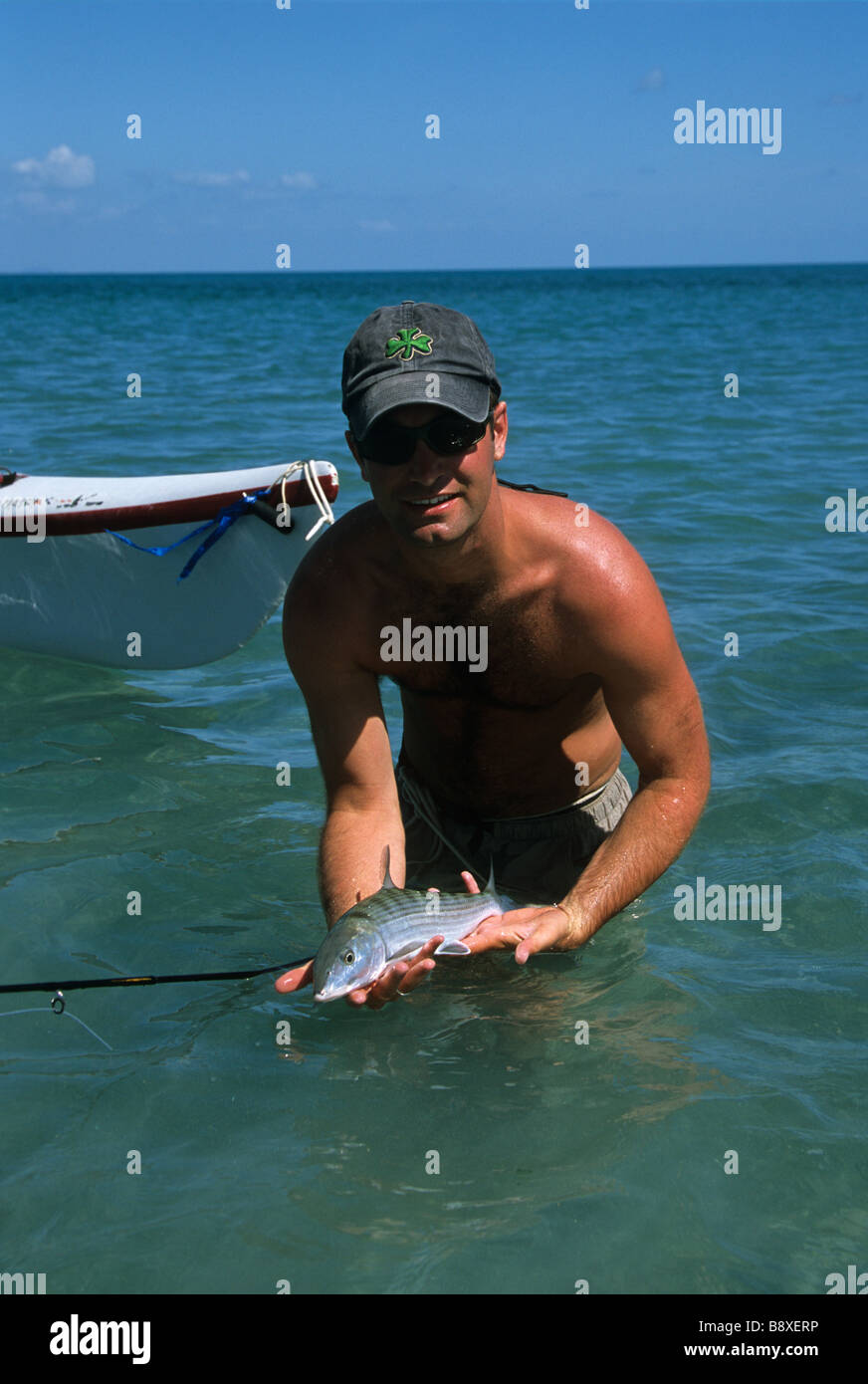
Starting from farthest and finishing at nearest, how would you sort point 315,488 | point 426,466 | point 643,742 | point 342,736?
point 315,488 < point 342,736 < point 643,742 < point 426,466

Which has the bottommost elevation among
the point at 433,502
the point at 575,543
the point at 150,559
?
the point at 150,559

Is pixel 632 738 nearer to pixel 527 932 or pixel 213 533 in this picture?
pixel 527 932

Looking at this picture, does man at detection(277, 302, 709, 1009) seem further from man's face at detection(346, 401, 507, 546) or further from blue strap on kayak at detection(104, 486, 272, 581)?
blue strap on kayak at detection(104, 486, 272, 581)

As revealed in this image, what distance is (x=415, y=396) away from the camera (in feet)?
10.1

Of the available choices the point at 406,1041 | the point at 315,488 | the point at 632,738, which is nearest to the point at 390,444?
the point at 632,738

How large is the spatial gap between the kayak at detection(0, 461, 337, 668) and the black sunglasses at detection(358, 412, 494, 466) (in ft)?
12.0

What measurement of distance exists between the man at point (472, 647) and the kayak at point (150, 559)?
3132 mm

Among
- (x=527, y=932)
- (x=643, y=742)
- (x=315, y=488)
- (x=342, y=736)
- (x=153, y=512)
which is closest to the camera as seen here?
(x=527, y=932)

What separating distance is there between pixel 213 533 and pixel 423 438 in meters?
4.20

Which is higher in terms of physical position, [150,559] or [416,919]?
[150,559]
